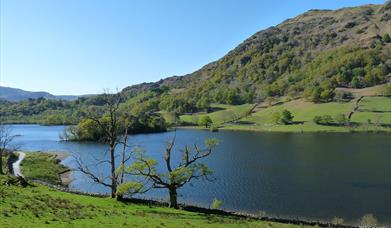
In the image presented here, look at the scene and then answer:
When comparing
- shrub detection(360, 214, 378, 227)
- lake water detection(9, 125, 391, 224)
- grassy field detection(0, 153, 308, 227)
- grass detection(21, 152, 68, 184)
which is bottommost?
shrub detection(360, 214, 378, 227)

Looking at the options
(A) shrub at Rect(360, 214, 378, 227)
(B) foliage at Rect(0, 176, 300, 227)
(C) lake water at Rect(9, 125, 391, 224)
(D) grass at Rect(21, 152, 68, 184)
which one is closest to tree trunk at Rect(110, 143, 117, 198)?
(B) foliage at Rect(0, 176, 300, 227)

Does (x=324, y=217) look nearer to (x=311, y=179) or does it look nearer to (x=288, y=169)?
(x=311, y=179)

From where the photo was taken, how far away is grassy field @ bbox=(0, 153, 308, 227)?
92.7 ft

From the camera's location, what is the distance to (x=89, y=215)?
33000mm

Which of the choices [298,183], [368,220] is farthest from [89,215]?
[298,183]

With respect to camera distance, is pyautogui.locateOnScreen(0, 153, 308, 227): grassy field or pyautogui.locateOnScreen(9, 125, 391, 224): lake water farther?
pyautogui.locateOnScreen(9, 125, 391, 224): lake water

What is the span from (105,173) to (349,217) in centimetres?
5415

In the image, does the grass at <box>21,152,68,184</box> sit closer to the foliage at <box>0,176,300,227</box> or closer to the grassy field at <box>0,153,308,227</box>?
the grassy field at <box>0,153,308,227</box>

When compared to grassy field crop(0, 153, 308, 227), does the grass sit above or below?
below

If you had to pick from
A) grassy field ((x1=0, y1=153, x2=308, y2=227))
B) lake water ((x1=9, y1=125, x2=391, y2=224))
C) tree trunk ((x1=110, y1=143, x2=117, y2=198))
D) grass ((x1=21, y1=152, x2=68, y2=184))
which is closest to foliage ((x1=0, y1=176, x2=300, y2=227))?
grassy field ((x1=0, y1=153, x2=308, y2=227))

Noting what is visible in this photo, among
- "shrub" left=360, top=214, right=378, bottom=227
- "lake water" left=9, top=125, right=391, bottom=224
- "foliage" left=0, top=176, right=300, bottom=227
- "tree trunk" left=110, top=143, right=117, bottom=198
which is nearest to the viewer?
"foliage" left=0, top=176, right=300, bottom=227

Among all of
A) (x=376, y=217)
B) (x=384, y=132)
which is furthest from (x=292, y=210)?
(x=384, y=132)

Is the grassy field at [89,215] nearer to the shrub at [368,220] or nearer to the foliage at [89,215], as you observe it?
the foliage at [89,215]

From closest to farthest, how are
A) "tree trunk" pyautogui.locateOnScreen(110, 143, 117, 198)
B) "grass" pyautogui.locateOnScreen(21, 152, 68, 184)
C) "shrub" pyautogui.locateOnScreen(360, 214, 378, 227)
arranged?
"tree trunk" pyautogui.locateOnScreen(110, 143, 117, 198) → "shrub" pyautogui.locateOnScreen(360, 214, 378, 227) → "grass" pyautogui.locateOnScreen(21, 152, 68, 184)
